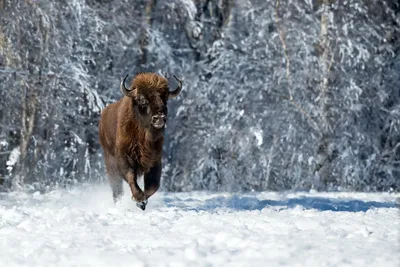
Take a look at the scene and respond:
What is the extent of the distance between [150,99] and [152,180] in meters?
1.10

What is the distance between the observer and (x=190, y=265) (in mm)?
5832

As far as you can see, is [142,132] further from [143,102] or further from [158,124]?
[158,124]

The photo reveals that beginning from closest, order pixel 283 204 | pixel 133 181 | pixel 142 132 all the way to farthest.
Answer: pixel 133 181 < pixel 142 132 < pixel 283 204

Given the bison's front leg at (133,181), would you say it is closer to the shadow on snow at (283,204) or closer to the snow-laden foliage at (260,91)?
the shadow on snow at (283,204)

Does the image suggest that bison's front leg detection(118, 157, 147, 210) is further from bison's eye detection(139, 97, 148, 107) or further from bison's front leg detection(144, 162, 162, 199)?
bison's eye detection(139, 97, 148, 107)

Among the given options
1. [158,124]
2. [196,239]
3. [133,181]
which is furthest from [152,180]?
[196,239]

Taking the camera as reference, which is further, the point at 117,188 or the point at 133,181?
the point at 117,188

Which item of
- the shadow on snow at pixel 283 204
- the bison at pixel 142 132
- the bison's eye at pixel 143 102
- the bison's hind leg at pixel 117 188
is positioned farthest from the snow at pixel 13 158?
the bison's eye at pixel 143 102

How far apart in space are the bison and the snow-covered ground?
1109 millimetres

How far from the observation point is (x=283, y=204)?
1290 centimetres

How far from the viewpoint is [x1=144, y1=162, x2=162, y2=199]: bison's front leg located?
10750 millimetres

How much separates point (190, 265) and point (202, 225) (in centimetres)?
192

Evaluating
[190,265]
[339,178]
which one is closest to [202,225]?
[190,265]

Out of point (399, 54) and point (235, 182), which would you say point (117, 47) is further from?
point (399, 54)
